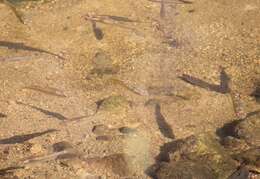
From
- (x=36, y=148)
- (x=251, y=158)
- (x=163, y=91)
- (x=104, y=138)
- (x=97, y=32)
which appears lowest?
(x=36, y=148)

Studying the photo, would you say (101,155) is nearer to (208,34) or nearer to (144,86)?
(144,86)

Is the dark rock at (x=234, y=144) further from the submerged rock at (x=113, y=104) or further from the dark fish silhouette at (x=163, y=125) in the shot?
the submerged rock at (x=113, y=104)

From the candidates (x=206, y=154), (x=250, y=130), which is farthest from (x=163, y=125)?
(x=250, y=130)

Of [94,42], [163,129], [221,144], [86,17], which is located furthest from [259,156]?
[86,17]

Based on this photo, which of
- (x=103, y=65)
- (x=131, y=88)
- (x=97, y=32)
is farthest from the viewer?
(x=97, y=32)

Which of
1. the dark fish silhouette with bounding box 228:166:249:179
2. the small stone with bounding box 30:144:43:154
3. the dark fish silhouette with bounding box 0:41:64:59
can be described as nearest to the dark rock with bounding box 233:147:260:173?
the dark fish silhouette with bounding box 228:166:249:179

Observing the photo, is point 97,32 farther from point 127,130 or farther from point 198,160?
point 198,160

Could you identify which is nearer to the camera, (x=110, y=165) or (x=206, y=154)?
(x=206, y=154)

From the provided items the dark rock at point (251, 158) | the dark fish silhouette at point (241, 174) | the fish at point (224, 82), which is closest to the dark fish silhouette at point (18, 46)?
the fish at point (224, 82)
